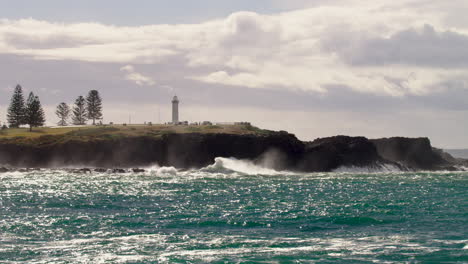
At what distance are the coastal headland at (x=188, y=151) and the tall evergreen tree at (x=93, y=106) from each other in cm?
5503

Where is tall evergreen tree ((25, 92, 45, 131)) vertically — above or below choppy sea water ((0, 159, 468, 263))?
above

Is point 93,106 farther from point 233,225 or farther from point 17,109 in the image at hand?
point 233,225

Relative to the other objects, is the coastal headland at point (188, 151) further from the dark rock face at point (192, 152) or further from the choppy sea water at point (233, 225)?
the choppy sea water at point (233, 225)

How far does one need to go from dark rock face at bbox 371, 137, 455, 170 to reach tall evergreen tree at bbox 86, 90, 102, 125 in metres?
84.0

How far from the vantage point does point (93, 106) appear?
182 meters

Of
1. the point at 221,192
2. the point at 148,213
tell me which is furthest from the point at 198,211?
the point at 221,192

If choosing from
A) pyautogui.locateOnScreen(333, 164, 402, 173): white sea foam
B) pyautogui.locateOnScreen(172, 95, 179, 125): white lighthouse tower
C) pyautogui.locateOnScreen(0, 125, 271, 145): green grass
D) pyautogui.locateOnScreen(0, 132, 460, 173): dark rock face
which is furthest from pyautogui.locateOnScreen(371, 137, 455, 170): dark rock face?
pyautogui.locateOnScreen(172, 95, 179, 125): white lighthouse tower

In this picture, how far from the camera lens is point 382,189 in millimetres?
70188

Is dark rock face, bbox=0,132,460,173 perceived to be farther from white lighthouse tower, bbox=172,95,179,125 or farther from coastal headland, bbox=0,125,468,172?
white lighthouse tower, bbox=172,95,179,125

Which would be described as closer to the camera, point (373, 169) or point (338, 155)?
point (373, 169)

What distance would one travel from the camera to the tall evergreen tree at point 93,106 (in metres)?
182

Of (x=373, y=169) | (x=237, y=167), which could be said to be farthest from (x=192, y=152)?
(x=373, y=169)

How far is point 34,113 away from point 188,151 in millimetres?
61580

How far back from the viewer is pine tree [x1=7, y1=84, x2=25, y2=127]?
550ft
